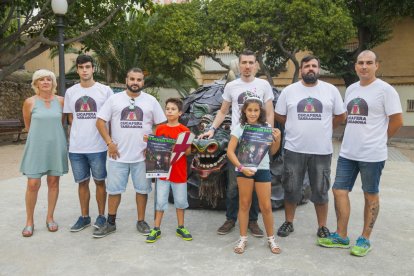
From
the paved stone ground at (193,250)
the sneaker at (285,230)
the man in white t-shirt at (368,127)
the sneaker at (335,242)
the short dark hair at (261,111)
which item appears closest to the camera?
the paved stone ground at (193,250)

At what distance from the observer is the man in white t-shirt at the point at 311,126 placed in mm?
3893

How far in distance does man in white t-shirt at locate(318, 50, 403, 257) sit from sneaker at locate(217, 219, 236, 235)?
1232 millimetres

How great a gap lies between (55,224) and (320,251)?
8.82 ft

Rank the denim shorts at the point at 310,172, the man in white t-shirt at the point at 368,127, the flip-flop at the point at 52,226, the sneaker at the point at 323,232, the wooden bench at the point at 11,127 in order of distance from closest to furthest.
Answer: the man in white t-shirt at the point at 368,127, the denim shorts at the point at 310,172, the sneaker at the point at 323,232, the flip-flop at the point at 52,226, the wooden bench at the point at 11,127

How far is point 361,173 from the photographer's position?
371 cm

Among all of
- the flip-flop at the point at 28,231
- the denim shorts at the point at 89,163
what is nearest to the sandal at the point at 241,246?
the denim shorts at the point at 89,163

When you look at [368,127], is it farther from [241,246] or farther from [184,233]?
[184,233]

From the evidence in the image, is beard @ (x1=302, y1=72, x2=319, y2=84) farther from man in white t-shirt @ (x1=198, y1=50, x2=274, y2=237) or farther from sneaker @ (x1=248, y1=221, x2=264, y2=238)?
sneaker @ (x1=248, y1=221, x2=264, y2=238)

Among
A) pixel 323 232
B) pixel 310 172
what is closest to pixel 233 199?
pixel 310 172

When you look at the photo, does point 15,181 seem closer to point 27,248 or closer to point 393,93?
point 27,248

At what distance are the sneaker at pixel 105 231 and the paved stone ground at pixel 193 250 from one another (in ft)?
0.18

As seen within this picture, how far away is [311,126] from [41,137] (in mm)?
2637

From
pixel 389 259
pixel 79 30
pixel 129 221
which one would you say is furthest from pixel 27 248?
pixel 79 30

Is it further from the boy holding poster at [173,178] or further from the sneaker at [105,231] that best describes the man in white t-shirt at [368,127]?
the sneaker at [105,231]
